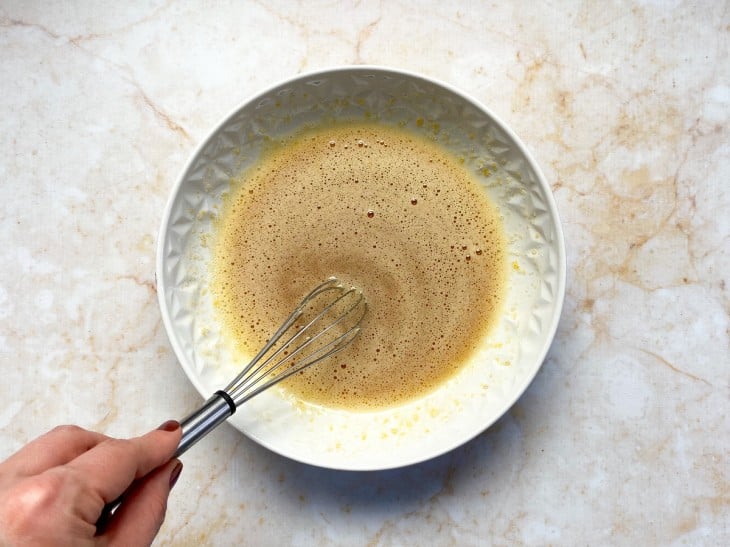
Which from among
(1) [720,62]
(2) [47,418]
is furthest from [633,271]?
(2) [47,418]

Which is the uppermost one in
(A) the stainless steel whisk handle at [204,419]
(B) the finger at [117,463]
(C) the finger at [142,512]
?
(B) the finger at [117,463]

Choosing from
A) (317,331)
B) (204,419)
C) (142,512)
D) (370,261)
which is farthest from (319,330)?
(142,512)

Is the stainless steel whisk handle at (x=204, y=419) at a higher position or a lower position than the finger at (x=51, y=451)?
lower

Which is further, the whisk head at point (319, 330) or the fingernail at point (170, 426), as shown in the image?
the whisk head at point (319, 330)

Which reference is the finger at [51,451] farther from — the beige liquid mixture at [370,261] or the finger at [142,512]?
the beige liquid mixture at [370,261]

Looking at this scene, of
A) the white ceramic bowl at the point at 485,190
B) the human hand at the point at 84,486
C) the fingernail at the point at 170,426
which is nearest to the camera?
the human hand at the point at 84,486

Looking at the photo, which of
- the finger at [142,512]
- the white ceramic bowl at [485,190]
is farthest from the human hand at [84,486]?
the white ceramic bowl at [485,190]

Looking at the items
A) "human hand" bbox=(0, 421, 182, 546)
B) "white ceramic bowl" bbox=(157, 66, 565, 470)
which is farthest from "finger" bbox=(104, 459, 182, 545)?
"white ceramic bowl" bbox=(157, 66, 565, 470)

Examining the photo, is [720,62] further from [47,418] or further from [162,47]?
[47,418]
